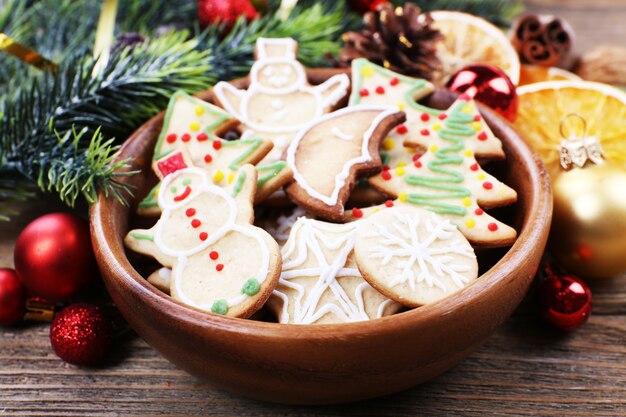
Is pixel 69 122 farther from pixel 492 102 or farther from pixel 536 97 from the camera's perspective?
pixel 536 97

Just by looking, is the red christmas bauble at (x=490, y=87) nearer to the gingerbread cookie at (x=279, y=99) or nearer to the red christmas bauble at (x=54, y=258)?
the gingerbread cookie at (x=279, y=99)

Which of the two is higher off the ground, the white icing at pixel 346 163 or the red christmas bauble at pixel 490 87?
the white icing at pixel 346 163

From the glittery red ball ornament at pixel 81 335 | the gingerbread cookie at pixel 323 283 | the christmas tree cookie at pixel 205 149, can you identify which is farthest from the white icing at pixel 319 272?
the glittery red ball ornament at pixel 81 335

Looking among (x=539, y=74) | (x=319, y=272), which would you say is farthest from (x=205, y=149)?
(x=539, y=74)

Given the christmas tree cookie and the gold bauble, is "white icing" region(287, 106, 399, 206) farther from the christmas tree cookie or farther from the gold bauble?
the gold bauble

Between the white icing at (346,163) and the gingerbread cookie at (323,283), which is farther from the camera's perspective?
the white icing at (346,163)

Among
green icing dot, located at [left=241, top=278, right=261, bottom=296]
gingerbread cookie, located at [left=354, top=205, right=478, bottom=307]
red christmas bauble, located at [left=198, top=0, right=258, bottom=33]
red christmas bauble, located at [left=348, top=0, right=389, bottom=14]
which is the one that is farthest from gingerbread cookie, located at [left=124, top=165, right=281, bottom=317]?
red christmas bauble, located at [left=348, top=0, right=389, bottom=14]

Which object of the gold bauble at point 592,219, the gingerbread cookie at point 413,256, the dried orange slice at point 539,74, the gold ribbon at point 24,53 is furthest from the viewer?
the dried orange slice at point 539,74

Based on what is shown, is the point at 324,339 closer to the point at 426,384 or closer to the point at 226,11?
the point at 426,384

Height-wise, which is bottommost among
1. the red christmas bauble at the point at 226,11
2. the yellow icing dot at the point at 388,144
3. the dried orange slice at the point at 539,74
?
the dried orange slice at the point at 539,74
